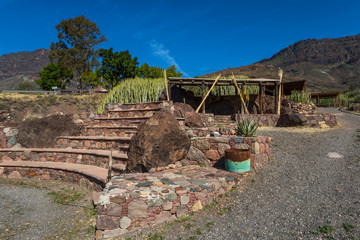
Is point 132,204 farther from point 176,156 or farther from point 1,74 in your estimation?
point 1,74

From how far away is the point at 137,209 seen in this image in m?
3.57

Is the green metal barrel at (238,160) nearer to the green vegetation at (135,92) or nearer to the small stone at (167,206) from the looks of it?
the small stone at (167,206)

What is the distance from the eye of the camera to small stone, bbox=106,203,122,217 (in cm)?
347

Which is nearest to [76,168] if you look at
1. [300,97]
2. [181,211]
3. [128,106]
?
[181,211]

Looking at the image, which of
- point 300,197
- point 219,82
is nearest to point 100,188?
point 300,197

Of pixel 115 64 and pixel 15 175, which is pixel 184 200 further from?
pixel 115 64

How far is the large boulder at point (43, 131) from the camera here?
838cm

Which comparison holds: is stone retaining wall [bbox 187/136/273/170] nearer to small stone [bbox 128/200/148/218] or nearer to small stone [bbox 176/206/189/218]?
small stone [bbox 176/206/189/218]

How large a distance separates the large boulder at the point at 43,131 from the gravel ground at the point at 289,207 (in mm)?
6739

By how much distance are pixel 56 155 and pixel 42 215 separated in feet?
12.1

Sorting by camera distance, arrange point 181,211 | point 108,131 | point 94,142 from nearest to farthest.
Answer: point 181,211 → point 94,142 → point 108,131

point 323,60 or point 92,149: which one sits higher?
point 323,60

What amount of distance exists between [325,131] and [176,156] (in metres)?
8.00

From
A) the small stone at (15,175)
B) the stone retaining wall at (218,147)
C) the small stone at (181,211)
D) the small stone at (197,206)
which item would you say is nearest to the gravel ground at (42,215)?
the small stone at (15,175)
